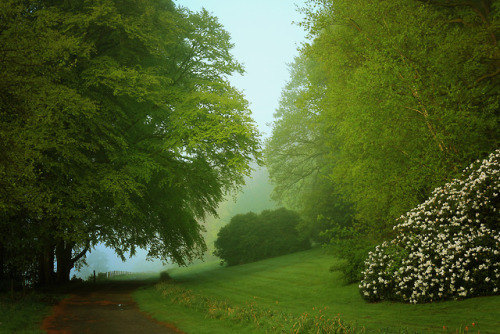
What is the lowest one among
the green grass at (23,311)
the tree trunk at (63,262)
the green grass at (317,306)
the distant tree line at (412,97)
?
the green grass at (317,306)

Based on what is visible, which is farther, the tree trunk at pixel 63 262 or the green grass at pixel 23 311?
the tree trunk at pixel 63 262

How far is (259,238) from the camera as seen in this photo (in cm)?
3625

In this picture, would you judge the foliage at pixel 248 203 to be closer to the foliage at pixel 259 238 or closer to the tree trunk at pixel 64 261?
the foliage at pixel 259 238

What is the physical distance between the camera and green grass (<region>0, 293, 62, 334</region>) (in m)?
11.1

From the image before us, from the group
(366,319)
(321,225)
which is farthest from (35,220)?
(321,225)

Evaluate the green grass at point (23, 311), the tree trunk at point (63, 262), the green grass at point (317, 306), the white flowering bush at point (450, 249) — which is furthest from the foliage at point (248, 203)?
the white flowering bush at point (450, 249)

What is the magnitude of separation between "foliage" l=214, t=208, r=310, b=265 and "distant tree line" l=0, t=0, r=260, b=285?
12717 mm

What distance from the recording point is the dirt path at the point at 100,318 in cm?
1125

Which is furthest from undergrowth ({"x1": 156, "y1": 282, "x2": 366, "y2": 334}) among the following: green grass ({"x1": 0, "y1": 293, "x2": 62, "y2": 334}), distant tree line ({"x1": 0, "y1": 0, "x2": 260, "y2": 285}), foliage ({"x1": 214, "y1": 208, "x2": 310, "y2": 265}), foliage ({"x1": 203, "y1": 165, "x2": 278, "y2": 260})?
foliage ({"x1": 203, "y1": 165, "x2": 278, "y2": 260})

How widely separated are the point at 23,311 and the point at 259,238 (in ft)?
80.9

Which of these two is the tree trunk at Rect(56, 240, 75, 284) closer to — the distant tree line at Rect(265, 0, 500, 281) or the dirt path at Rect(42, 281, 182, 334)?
the dirt path at Rect(42, 281, 182, 334)

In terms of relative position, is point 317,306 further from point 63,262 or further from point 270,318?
point 63,262

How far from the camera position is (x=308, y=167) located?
35.2 metres

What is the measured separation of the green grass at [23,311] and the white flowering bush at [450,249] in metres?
10.9
